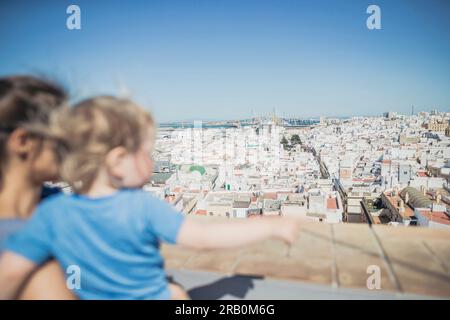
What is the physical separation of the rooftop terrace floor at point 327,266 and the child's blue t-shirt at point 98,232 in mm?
462

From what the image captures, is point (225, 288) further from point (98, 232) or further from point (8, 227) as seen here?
point (8, 227)

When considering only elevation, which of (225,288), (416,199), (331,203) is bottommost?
(331,203)

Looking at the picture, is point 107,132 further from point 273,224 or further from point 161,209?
point 273,224

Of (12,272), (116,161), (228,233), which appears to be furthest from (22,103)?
(228,233)

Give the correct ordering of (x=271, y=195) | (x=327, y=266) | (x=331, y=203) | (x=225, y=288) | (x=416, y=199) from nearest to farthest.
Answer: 1. (x=225, y=288)
2. (x=327, y=266)
3. (x=416, y=199)
4. (x=331, y=203)
5. (x=271, y=195)

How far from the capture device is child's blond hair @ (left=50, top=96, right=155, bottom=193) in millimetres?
642

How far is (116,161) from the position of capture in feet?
2.23

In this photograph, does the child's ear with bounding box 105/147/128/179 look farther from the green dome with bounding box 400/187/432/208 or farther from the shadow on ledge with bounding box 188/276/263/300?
the green dome with bounding box 400/187/432/208

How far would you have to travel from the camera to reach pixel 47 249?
0.66 m

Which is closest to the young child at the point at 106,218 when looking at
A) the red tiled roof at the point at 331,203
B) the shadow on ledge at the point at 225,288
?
the shadow on ledge at the point at 225,288

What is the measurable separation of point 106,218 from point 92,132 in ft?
0.55

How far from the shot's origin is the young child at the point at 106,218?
0.64 m

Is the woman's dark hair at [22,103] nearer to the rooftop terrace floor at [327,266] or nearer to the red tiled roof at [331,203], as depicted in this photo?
the rooftop terrace floor at [327,266]

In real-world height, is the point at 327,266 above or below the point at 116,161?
below
